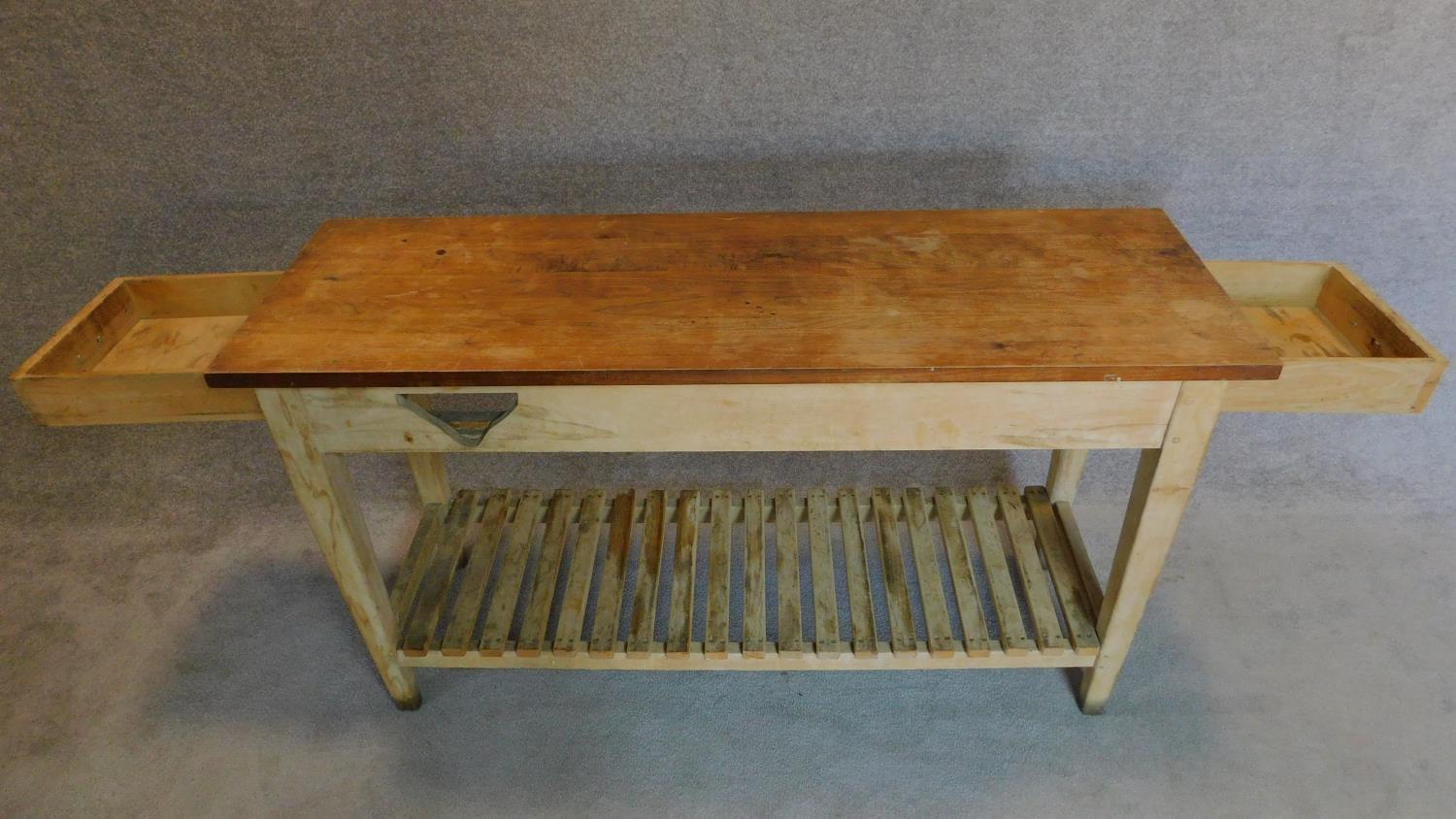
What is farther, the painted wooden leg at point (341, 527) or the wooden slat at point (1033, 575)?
the wooden slat at point (1033, 575)

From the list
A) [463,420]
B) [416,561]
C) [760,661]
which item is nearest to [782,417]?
[463,420]

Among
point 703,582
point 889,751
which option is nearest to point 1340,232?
point 889,751

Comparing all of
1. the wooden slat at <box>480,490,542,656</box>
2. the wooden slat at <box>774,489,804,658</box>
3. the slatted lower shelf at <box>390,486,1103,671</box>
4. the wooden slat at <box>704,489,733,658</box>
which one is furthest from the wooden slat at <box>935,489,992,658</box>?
the wooden slat at <box>480,490,542,656</box>

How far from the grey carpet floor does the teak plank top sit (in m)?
0.68

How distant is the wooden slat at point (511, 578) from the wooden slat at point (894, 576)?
641 mm

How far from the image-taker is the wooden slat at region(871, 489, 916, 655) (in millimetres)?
1519

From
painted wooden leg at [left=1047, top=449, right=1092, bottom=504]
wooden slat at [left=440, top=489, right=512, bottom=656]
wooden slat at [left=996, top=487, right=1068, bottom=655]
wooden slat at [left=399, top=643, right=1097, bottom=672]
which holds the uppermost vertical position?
painted wooden leg at [left=1047, top=449, right=1092, bottom=504]

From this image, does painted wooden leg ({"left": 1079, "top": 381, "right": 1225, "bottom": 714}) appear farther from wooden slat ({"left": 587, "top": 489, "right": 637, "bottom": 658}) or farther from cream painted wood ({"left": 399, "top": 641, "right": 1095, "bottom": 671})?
wooden slat ({"left": 587, "top": 489, "right": 637, "bottom": 658})

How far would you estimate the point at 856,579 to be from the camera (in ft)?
5.42

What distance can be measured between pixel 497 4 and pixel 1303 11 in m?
1.27

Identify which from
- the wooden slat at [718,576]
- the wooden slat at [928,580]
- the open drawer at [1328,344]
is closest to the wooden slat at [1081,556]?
the wooden slat at [928,580]

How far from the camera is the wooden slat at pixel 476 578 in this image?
1.53m

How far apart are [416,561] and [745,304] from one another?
2.77 ft

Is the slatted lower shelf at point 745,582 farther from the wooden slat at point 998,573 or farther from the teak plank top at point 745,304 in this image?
the teak plank top at point 745,304
